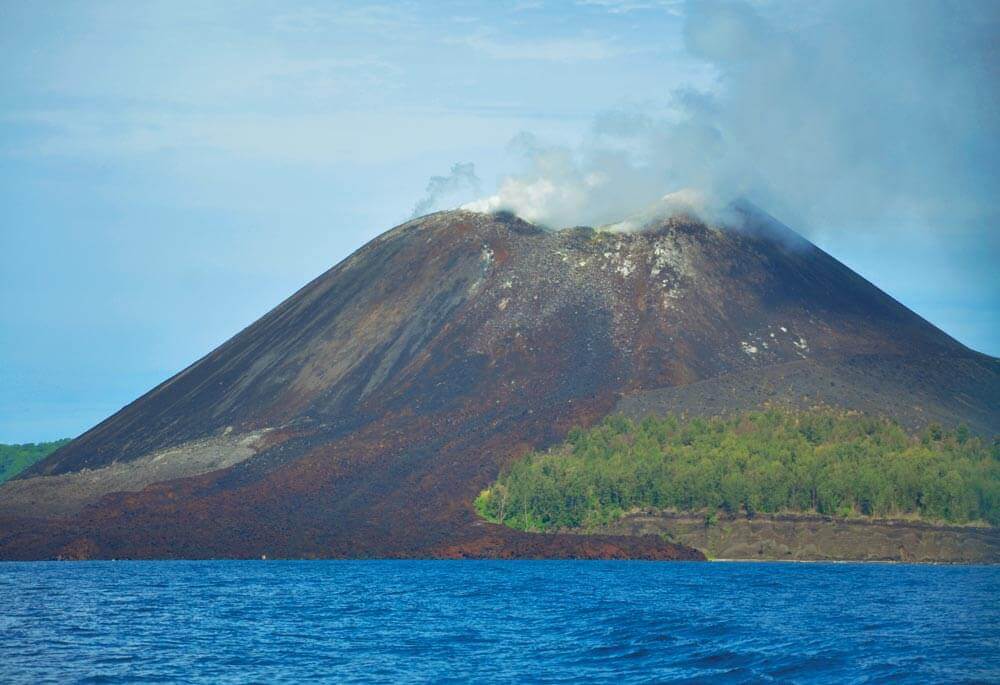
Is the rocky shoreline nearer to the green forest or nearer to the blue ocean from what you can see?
the green forest

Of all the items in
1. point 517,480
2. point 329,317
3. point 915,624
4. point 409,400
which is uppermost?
point 329,317

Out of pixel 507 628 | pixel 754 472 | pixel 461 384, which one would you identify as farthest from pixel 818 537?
pixel 507 628

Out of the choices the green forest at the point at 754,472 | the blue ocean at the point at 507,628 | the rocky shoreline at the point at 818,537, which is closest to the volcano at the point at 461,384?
the rocky shoreline at the point at 818,537

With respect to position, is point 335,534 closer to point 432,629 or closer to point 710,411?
point 710,411

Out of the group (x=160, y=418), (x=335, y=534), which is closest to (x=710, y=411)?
(x=335, y=534)

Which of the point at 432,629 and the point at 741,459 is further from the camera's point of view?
the point at 741,459

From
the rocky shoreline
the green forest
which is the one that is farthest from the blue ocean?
the green forest

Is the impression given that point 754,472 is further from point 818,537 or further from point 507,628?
point 507,628
